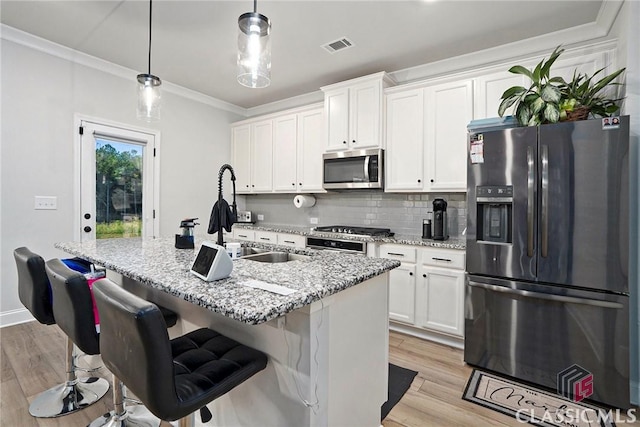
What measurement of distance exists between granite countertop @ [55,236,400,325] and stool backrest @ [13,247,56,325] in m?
0.20

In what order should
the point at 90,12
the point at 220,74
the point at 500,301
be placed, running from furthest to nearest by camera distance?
the point at 220,74, the point at 90,12, the point at 500,301

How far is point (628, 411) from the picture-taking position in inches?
73.3

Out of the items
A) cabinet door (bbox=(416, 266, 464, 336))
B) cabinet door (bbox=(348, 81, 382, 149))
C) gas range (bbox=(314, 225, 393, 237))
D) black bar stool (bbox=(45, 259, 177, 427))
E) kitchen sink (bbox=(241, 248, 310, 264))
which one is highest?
cabinet door (bbox=(348, 81, 382, 149))

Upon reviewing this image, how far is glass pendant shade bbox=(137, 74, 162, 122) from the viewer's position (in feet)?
7.49

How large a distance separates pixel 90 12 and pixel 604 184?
3.93m

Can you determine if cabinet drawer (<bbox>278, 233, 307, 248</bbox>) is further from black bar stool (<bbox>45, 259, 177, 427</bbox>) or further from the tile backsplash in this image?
black bar stool (<bbox>45, 259, 177, 427</bbox>)

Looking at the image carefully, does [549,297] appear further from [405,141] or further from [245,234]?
[245,234]

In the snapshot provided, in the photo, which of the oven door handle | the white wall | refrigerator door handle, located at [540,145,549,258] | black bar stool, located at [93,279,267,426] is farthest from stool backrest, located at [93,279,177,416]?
the white wall

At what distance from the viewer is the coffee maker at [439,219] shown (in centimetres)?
304

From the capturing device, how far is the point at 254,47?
1.63 meters

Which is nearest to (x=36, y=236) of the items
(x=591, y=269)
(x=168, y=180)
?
(x=168, y=180)

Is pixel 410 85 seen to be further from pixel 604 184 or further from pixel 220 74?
pixel 220 74

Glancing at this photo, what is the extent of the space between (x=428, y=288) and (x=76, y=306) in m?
2.51

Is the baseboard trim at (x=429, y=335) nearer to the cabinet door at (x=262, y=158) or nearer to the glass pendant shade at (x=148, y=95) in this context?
the cabinet door at (x=262, y=158)
